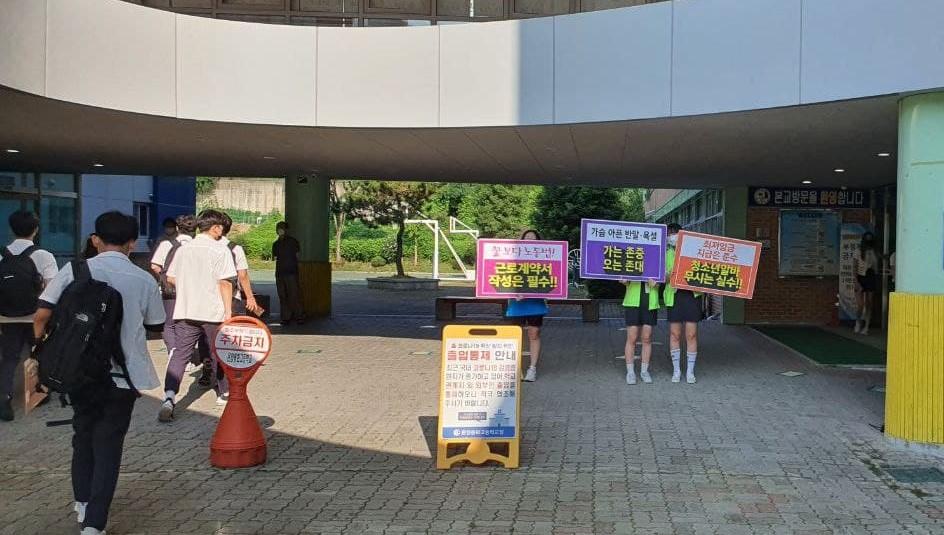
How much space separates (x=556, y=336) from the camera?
14.4 m

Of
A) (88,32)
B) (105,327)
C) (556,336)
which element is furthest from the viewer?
(556,336)

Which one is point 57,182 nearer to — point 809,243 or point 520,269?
point 520,269

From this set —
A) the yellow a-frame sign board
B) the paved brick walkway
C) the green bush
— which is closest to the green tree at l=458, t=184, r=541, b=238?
the green bush

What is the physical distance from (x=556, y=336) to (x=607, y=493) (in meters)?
8.75

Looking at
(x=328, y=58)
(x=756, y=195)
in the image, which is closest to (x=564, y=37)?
(x=328, y=58)

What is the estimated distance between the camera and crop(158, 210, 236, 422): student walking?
7.71 m

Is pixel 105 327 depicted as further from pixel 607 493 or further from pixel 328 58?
pixel 328 58

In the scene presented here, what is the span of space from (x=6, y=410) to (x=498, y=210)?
36374 mm

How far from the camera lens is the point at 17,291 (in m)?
7.61

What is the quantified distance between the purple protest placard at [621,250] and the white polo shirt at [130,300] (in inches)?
207

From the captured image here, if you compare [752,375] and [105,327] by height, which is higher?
[105,327]

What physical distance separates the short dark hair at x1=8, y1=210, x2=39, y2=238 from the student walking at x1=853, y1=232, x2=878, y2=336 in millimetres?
13220

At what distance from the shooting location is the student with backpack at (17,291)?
762cm

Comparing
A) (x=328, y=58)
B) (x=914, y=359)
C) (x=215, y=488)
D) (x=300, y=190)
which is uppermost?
(x=328, y=58)
